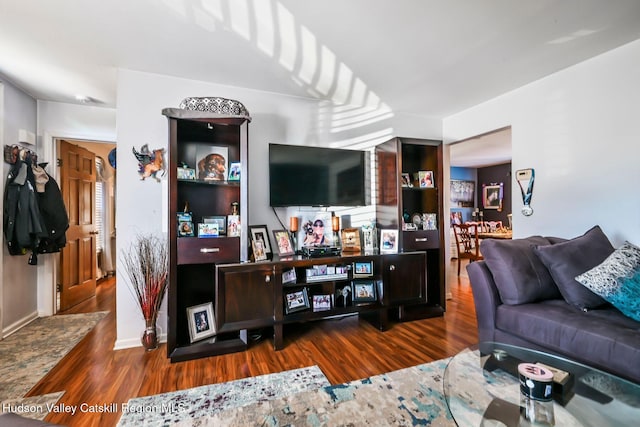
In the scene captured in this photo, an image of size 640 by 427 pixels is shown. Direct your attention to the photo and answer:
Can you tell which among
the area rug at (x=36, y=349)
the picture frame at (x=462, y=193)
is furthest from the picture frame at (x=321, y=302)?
the picture frame at (x=462, y=193)

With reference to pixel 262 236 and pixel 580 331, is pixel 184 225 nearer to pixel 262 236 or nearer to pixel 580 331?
pixel 262 236

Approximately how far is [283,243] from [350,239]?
0.72 m

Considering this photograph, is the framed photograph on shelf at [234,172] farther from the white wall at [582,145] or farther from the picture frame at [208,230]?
the white wall at [582,145]

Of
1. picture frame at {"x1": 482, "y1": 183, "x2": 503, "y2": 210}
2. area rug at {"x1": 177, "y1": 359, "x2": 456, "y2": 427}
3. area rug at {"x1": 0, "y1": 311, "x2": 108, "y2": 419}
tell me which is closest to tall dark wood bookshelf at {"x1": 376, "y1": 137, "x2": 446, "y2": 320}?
area rug at {"x1": 177, "y1": 359, "x2": 456, "y2": 427}

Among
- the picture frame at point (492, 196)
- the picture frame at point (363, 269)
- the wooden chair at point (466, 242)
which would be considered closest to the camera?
the picture frame at point (363, 269)

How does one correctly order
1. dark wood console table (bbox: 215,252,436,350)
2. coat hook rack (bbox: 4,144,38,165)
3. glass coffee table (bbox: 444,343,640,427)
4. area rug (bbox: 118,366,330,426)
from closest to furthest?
glass coffee table (bbox: 444,343,640,427) < area rug (bbox: 118,366,330,426) < dark wood console table (bbox: 215,252,436,350) < coat hook rack (bbox: 4,144,38,165)

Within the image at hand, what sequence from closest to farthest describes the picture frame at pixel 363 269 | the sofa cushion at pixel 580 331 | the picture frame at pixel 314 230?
the sofa cushion at pixel 580 331
the picture frame at pixel 363 269
the picture frame at pixel 314 230

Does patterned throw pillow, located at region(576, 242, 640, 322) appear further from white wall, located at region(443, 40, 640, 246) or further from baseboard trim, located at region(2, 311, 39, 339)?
baseboard trim, located at region(2, 311, 39, 339)

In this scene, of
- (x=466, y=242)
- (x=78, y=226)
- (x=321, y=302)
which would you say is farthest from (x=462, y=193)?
(x=78, y=226)

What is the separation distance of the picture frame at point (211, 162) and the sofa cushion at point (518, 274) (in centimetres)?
230

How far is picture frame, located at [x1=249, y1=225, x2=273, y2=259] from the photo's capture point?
246cm

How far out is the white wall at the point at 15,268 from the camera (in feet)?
8.11

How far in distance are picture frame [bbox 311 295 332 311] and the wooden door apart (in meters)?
2.95

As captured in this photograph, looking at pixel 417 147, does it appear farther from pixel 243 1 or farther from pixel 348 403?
pixel 348 403
